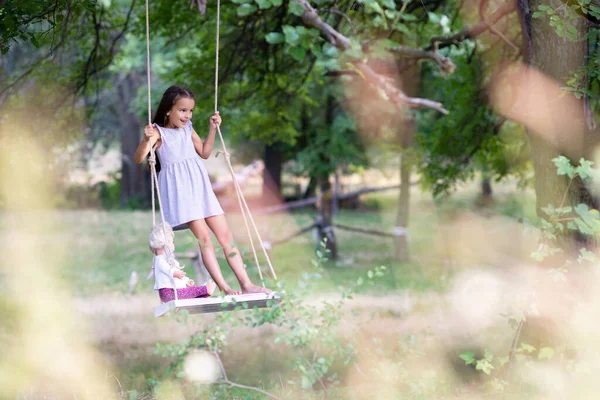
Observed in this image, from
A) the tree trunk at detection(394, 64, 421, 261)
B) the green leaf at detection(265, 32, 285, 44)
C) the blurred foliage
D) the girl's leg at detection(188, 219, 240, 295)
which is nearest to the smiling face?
the girl's leg at detection(188, 219, 240, 295)

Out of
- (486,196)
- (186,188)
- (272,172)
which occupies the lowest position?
(486,196)

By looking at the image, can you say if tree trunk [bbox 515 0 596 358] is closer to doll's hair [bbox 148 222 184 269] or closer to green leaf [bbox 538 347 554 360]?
green leaf [bbox 538 347 554 360]

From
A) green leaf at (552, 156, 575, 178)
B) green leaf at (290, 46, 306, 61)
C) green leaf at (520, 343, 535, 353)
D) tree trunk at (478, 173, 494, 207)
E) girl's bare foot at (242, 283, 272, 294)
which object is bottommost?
tree trunk at (478, 173, 494, 207)

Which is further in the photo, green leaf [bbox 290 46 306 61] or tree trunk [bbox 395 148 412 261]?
tree trunk [bbox 395 148 412 261]

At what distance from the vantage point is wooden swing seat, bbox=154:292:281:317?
164 inches

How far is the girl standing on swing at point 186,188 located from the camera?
188 inches

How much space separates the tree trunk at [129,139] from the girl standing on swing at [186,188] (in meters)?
18.7

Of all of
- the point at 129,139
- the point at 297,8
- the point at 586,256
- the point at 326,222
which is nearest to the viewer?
the point at 586,256

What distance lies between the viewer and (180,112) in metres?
4.82

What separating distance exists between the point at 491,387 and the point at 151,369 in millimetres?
3848

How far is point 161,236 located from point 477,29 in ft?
12.4

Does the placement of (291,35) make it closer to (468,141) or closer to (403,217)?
(468,141)

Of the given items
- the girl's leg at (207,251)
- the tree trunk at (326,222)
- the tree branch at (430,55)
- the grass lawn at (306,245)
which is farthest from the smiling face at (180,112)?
the tree trunk at (326,222)

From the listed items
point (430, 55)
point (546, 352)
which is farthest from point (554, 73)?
point (546, 352)
